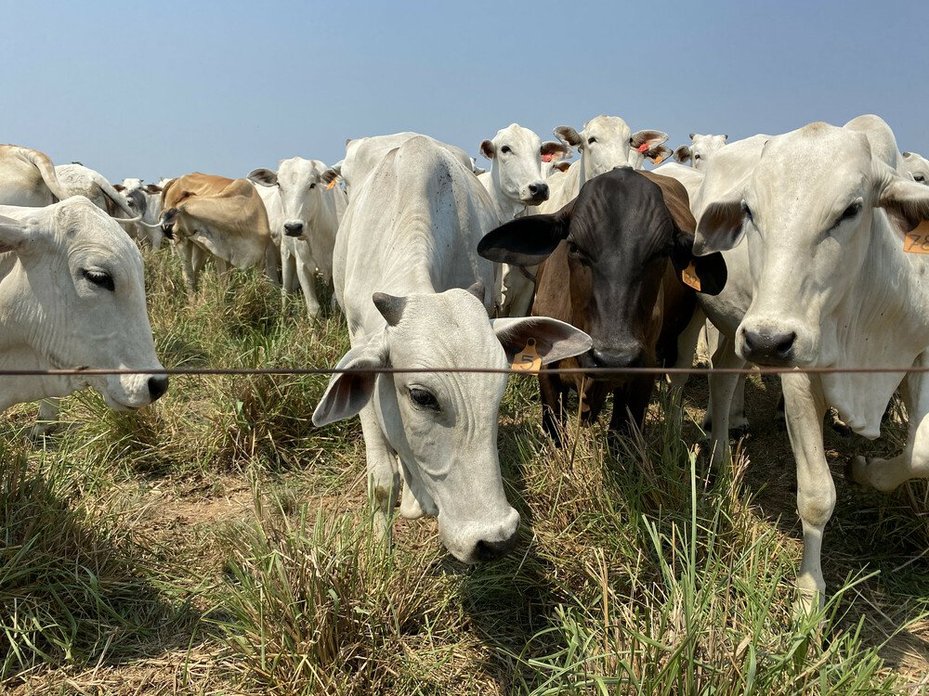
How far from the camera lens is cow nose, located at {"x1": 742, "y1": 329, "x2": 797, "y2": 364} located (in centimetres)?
264

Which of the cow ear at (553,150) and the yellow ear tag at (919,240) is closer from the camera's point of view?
the yellow ear tag at (919,240)

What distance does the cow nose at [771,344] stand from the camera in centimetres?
264

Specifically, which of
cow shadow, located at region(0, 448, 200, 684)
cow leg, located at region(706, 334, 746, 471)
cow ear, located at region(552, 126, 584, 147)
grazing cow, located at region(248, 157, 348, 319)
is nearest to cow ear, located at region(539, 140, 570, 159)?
cow ear, located at region(552, 126, 584, 147)

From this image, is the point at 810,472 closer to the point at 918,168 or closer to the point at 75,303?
the point at 75,303

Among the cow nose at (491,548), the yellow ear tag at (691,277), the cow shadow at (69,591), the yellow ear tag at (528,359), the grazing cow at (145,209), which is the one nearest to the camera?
the cow nose at (491,548)

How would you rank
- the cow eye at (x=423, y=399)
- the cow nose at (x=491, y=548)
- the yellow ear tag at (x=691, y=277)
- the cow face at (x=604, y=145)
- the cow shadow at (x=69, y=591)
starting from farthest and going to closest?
the cow face at (x=604, y=145) < the yellow ear tag at (x=691, y=277) < the cow shadow at (x=69, y=591) < the cow eye at (x=423, y=399) < the cow nose at (x=491, y=548)

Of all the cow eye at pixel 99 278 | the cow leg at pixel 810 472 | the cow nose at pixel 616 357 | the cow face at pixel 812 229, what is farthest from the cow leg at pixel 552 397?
the cow eye at pixel 99 278

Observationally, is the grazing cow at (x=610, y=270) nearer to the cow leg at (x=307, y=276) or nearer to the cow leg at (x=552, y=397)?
the cow leg at (x=552, y=397)

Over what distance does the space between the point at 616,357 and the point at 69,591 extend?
8.21ft

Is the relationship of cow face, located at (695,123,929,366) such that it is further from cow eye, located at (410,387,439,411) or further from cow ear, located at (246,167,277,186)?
cow ear, located at (246,167,277,186)

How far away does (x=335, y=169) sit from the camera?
29.1ft

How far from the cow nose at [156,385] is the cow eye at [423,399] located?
147 centimetres

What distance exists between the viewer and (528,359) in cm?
276

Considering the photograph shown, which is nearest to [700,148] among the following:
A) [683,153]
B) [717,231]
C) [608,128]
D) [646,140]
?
[683,153]
